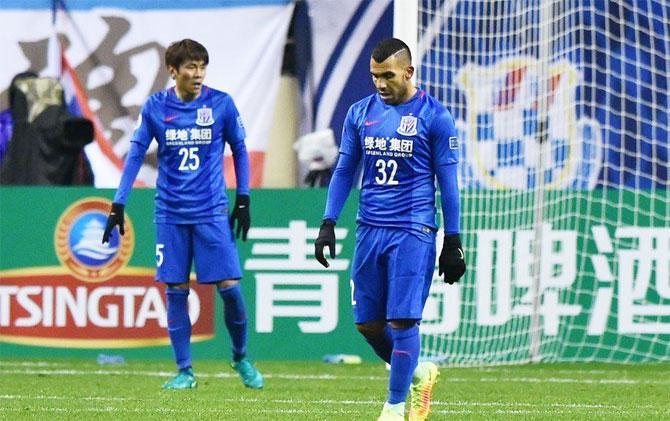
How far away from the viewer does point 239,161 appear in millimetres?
11055

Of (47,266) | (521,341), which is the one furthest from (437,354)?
(47,266)

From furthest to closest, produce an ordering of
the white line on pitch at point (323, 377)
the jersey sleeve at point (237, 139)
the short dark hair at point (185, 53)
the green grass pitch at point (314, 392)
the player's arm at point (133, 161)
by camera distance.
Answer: the white line on pitch at point (323, 377) < the jersey sleeve at point (237, 139) < the player's arm at point (133, 161) < the short dark hair at point (185, 53) < the green grass pitch at point (314, 392)

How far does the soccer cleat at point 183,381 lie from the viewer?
1085 centimetres

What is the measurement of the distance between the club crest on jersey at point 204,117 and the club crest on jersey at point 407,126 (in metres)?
2.77

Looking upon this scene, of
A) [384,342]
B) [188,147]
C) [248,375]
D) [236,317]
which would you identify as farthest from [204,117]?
[384,342]

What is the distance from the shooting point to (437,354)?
13438mm

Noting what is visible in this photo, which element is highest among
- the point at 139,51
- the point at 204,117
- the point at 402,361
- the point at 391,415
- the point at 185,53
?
the point at 139,51

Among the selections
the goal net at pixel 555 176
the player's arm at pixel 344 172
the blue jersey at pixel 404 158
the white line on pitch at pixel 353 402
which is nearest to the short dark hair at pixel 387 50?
the blue jersey at pixel 404 158

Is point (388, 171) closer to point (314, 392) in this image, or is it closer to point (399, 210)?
point (399, 210)

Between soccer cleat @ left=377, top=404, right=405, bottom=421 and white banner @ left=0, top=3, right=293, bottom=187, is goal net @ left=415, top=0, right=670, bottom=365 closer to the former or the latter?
white banner @ left=0, top=3, right=293, bottom=187

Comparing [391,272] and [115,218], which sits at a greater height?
[115,218]

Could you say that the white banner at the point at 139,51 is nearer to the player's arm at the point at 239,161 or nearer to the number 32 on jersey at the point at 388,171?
the player's arm at the point at 239,161

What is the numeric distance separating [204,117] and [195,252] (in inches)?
34.8

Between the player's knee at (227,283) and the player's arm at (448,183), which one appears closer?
the player's arm at (448,183)
